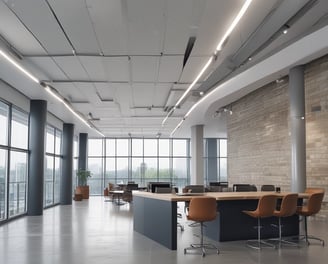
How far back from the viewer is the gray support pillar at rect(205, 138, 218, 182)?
27.1 meters

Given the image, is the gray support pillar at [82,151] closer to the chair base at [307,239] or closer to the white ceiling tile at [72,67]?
the white ceiling tile at [72,67]

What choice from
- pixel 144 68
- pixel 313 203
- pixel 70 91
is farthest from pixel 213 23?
pixel 70 91

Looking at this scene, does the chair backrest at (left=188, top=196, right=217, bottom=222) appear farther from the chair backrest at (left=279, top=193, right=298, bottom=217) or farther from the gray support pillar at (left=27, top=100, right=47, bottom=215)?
the gray support pillar at (left=27, top=100, right=47, bottom=215)

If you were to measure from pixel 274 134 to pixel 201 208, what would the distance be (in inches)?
257

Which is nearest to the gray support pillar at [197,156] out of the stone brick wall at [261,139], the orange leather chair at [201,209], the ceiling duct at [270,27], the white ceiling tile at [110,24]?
the stone brick wall at [261,139]

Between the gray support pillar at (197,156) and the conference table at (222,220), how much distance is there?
36.7ft

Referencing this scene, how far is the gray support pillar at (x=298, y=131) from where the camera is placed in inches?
369

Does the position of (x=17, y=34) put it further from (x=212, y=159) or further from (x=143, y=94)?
(x=212, y=159)

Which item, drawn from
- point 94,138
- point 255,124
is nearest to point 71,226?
point 255,124

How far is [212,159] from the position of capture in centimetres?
2728

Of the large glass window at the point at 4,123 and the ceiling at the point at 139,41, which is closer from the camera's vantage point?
the ceiling at the point at 139,41

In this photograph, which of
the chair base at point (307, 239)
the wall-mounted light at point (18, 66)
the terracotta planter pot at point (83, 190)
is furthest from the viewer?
the terracotta planter pot at point (83, 190)

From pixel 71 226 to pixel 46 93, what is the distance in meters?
4.16

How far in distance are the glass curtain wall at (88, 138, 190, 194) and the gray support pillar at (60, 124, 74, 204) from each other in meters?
7.86
